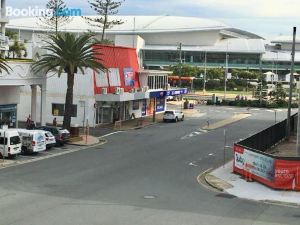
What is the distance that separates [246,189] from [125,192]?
21.7ft

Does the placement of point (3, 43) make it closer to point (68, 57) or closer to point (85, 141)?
point (68, 57)

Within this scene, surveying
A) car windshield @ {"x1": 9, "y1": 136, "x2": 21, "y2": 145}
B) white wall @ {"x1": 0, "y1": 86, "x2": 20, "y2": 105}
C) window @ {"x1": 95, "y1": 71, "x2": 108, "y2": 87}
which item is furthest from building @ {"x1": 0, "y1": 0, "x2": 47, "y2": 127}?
car windshield @ {"x1": 9, "y1": 136, "x2": 21, "y2": 145}

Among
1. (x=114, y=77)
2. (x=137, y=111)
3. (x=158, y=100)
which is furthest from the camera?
(x=158, y=100)

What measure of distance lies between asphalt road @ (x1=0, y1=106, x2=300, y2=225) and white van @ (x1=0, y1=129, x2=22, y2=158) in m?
2.25

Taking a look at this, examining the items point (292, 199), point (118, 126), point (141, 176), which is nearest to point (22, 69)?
point (118, 126)

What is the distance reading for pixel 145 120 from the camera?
7231 centimetres

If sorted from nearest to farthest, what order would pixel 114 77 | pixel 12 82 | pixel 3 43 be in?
pixel 12 82
pixel 3 43
pixel 114 77

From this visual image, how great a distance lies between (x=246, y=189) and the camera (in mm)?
30062

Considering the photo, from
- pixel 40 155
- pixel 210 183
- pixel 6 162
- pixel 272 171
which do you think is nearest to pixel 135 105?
pixel 40 155

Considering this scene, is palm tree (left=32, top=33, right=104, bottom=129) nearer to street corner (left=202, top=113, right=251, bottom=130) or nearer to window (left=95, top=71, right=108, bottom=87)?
window (left=95, top=71, right=108, bottom=87)

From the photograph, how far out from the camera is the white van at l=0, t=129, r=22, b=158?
124ft

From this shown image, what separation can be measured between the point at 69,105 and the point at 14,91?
5.41 metres

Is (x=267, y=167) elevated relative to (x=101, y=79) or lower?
lower

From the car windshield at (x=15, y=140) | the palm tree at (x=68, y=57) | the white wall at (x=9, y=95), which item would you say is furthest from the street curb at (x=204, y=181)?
the white wall at (x=9, y=95)
